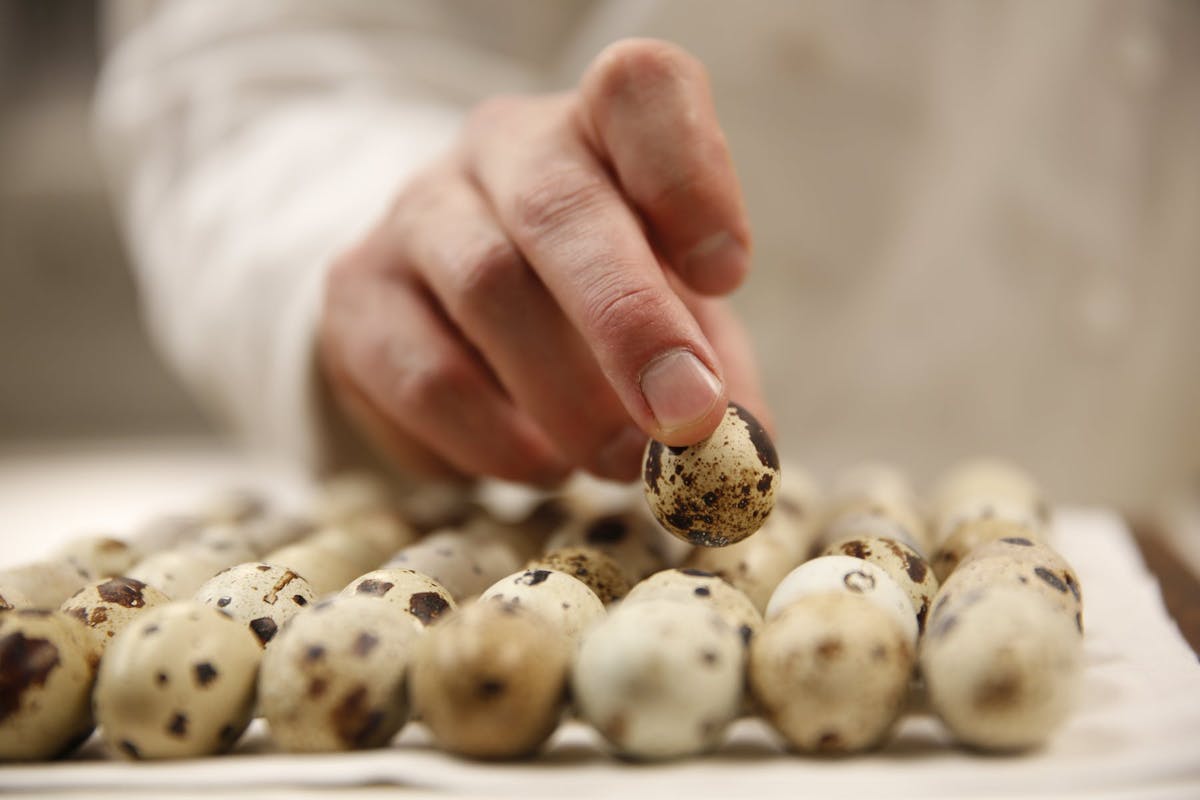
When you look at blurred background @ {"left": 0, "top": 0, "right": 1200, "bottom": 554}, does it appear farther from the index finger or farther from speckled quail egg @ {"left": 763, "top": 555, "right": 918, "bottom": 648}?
speckled quail egg @ {"left": 763, "top": 555, "right": 918, "bottom": 648}

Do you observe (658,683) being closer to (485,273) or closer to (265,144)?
(485,273)

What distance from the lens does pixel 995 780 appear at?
0.46 m

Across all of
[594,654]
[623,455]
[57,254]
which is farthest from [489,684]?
[57,254]

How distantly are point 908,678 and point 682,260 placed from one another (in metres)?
0.40

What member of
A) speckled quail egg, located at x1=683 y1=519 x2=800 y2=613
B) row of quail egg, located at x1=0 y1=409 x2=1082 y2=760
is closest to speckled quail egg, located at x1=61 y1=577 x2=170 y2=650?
row of quail egg, located at x1=0 y1=409 x2=1082 y2=760

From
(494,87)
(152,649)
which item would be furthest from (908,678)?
(494,87)

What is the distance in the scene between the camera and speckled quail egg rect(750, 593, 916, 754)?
0.49m

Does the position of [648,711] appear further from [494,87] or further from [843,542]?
[494,87]

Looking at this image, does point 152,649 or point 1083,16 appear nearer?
point 152,649

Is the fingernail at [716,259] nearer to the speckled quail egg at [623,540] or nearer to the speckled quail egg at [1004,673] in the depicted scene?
the speckled quail egg at [623,540]

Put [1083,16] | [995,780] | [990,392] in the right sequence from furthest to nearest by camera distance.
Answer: [990,392] < [1083,16] < [995,780]

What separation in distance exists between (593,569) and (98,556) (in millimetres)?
361

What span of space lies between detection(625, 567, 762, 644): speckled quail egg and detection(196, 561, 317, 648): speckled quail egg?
0.19 metres

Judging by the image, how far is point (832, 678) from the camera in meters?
0.48
